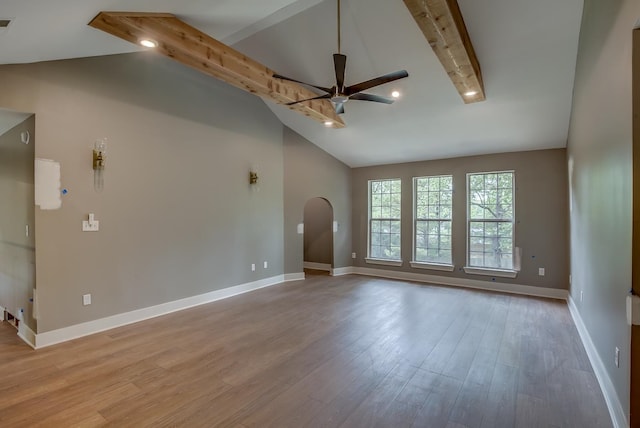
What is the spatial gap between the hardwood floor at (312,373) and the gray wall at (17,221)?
440mm

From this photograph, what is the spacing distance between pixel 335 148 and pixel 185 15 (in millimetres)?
4093

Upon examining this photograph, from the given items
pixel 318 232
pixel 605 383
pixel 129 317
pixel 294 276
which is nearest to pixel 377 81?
pixel 605 383

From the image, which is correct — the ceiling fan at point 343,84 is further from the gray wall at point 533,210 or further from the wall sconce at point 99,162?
the gray wall at point 533,210

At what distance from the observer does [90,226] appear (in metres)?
3.44

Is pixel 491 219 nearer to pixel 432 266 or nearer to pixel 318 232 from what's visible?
pixel 432 266

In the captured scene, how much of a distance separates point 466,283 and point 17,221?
6.78m

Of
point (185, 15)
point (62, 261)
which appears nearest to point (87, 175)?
point (62, 261)

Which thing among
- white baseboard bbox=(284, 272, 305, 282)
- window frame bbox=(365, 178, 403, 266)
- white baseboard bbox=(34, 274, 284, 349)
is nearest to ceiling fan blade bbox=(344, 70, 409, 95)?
white baseboard bbox=(34, 274, 284, 349)

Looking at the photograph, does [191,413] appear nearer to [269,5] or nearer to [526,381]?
[526,381]

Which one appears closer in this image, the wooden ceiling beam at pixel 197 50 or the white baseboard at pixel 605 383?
the white baseboard at pixel 605 383

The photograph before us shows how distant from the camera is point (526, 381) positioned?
2504 mm

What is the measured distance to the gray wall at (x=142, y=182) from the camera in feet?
10.5

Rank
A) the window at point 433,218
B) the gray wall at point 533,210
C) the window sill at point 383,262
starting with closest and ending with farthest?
the gray wall at point 533,210 → the window at point 433,218 → the window sill at point 383,262

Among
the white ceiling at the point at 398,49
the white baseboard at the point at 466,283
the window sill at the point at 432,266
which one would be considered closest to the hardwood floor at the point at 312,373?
the white baseboard at the point at 466,283
